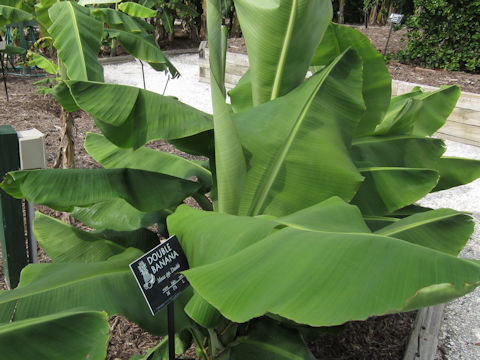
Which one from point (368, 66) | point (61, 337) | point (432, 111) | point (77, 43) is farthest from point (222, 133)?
point (432, 111)

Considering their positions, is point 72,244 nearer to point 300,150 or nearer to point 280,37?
point 300,150

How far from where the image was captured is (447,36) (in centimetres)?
716

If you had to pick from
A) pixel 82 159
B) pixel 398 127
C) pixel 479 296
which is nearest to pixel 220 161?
pixel 398 127

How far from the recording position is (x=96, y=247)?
1843mm

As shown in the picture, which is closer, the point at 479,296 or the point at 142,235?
the point at 142,235

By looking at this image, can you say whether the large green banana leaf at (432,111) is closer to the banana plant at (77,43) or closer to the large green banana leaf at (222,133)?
the large green banana leaf at (222,133)

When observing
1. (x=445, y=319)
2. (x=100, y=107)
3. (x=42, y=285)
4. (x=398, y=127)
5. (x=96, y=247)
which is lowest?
(x=445, y=319)

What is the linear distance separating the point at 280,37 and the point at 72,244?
1.23 metres

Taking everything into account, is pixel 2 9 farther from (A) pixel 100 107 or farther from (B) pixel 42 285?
(B) pixel 42 285

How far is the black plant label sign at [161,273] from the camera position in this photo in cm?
115

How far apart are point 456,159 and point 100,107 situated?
1867mm

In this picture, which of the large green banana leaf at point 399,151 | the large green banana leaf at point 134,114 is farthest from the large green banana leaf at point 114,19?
the large green banana leaf at point 399,151

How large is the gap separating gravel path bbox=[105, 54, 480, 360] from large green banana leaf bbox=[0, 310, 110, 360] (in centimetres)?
208

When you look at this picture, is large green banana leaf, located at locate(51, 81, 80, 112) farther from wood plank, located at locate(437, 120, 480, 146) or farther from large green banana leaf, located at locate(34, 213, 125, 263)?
wood plank, located at locate(437, 120, 480, 146)
